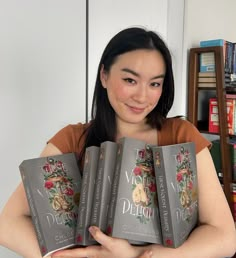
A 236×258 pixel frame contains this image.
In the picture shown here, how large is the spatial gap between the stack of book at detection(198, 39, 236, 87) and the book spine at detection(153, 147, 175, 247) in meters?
1.63

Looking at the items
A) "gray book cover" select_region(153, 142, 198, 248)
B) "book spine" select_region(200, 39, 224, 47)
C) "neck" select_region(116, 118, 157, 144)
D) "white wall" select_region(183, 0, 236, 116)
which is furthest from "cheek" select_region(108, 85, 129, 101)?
"book spine" select_region(200, 39, 224, 47)

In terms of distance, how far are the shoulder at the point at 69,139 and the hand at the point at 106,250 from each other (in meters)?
0.30

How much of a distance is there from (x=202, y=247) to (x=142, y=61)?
475mm

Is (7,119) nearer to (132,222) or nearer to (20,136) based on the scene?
(20,136)

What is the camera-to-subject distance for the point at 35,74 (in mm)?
1331

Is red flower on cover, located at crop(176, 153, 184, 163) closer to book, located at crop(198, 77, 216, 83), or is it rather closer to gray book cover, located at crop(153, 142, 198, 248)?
gray book cover, located at crop(153, 142, 198, 248)

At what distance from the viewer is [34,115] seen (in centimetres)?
135

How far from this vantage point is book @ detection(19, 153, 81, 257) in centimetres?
65

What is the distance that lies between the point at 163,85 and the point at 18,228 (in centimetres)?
55

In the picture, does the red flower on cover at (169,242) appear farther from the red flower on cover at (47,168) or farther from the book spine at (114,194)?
the red flower on cover at (47,168)

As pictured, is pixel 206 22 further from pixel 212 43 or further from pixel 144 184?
pixel 144 184

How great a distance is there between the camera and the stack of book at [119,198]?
63cm

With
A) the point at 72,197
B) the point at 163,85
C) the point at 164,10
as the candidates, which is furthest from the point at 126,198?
the point at 164,10

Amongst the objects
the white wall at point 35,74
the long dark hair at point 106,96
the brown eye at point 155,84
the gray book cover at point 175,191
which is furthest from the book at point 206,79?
the gray book cover at point 175,191
